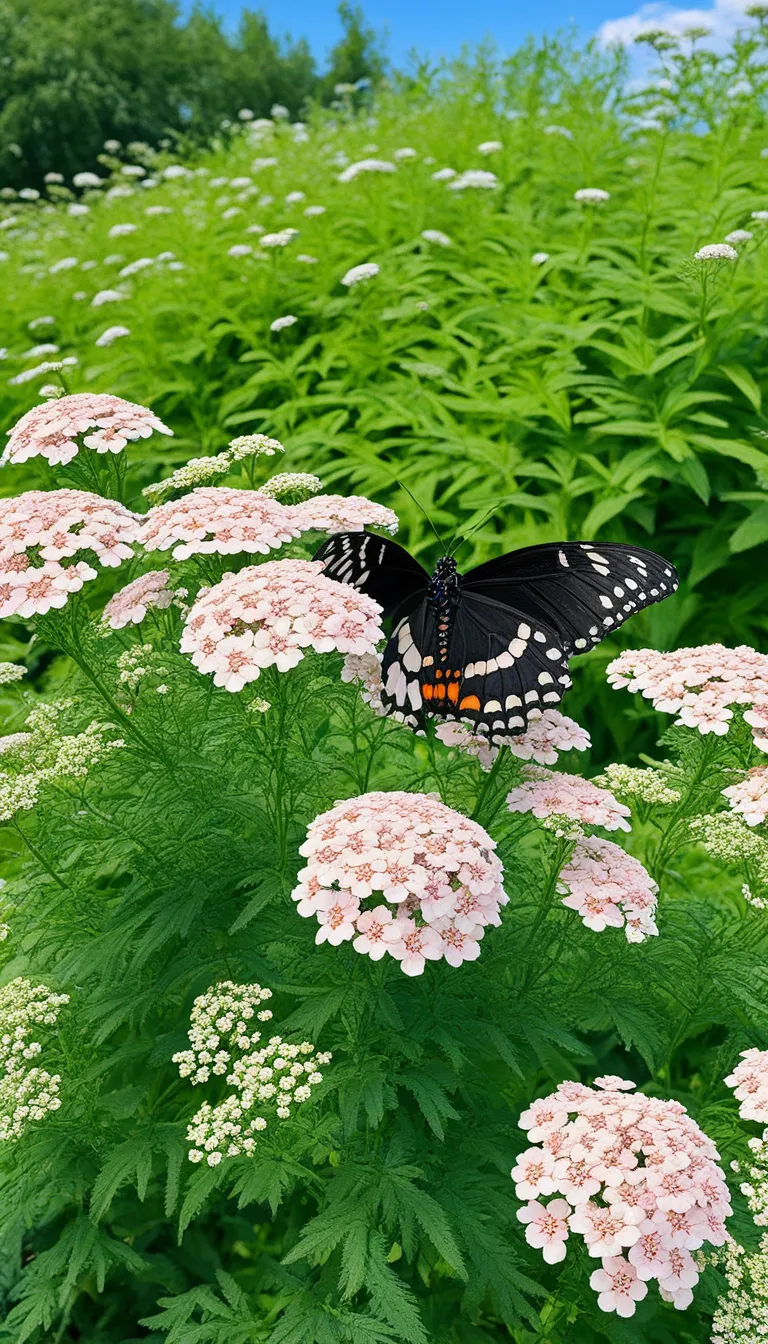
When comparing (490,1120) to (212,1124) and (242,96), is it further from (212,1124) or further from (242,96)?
(242,96)

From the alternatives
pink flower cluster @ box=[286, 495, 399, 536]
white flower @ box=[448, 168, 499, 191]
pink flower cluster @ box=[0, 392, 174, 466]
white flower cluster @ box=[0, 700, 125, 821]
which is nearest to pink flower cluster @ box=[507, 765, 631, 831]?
pink flower cluster @ box=[286, 495, 399, 536]

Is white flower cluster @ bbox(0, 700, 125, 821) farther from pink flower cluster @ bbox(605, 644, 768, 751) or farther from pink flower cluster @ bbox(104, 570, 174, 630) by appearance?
pink flower cluster @ bbox(605, 644, 768, 751)

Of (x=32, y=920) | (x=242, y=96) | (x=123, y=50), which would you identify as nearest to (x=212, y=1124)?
(x=32, y=920)

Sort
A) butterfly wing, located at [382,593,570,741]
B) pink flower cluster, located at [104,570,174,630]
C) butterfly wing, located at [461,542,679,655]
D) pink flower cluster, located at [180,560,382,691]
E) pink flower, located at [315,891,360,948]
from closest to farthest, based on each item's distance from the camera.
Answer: pink flower, located at [315,891,360,948] < pink flower cluster, located at [180,560,382,691] < butterfly wing, located at [382,593,570,741] < pink flower cluster, located at [104,570,174,630] < butterfly wing, located at [461,542,679,655]

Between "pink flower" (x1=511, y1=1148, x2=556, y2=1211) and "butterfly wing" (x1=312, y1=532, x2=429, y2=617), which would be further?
"butterfly wing" (x1=312, y1=532, x2=429, y2=617)

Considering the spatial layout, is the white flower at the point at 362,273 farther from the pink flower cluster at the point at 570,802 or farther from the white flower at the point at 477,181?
the pink flower cluster at the point at 570,802
